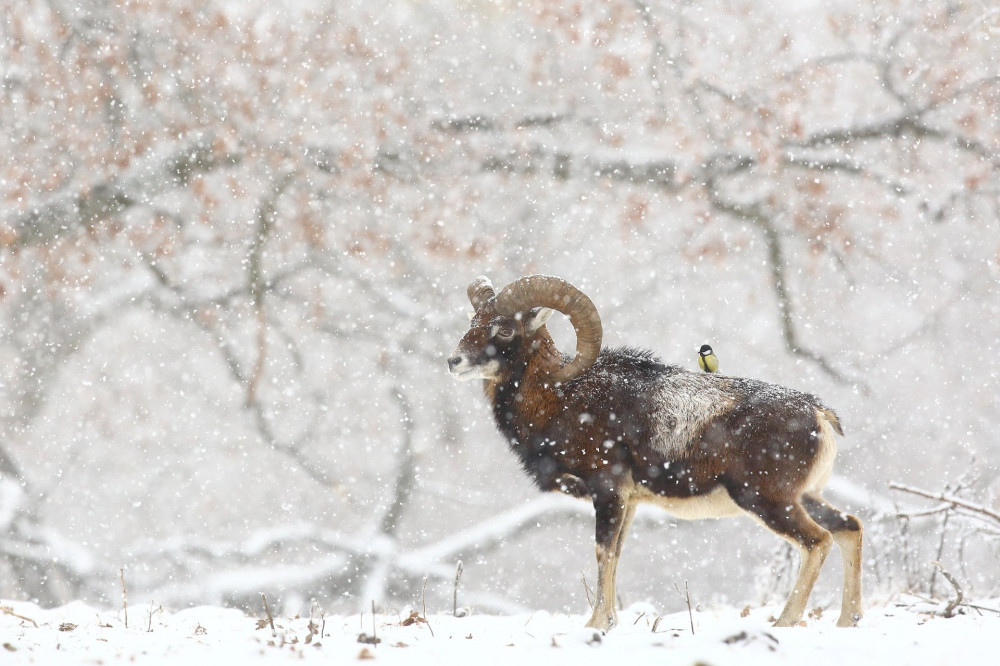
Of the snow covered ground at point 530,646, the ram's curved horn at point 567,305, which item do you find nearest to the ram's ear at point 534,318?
the ram's curved horn at point 567,305

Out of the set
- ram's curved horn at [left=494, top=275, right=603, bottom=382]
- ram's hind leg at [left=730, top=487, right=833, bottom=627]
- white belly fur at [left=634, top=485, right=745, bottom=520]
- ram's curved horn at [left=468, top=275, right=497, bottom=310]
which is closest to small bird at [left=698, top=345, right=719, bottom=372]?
ram's curved horn at [left=494, top=275, right=603, bottom=382]

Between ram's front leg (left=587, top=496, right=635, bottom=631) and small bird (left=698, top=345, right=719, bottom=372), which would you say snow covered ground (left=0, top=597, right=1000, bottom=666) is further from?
small bird (left=698, top=345, right=719, bottom=372)

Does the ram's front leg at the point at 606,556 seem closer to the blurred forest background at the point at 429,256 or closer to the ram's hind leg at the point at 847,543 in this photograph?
the ram's hind leg at the point at 847,543

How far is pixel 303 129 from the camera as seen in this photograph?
57.5ft

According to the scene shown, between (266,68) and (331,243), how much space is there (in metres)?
4.03

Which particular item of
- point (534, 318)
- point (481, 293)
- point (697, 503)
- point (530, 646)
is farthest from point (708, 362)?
point (530, 646)

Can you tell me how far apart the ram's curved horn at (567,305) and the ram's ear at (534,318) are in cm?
14

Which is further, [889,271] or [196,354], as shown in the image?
[196,354]

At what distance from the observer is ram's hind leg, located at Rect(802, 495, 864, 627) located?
17.5ft

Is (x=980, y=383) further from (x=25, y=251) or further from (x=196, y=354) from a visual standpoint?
(x=25, y=251)

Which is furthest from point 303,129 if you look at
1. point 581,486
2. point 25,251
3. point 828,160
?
point 581,486

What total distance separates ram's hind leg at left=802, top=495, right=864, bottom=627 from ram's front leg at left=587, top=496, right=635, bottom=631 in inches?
48.2

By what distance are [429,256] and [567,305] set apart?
1204 cm

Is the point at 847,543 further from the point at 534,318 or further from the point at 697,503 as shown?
the point at 534,318
